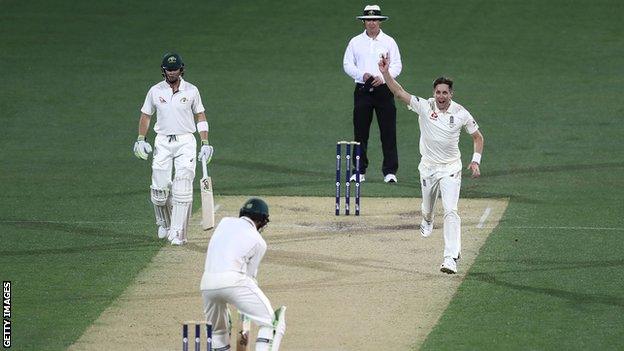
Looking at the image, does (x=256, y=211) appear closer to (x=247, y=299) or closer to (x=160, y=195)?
(x=247, y=299)

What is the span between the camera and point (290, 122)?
26328 mm

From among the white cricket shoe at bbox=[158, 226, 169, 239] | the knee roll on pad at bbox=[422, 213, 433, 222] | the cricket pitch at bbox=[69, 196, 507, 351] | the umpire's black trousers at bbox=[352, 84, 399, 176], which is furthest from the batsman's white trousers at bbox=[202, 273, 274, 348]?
the umpire's black trousers at bbox=[352, 84, 399, 176]

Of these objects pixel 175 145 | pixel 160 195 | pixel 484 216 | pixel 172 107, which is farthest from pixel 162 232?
pixel 484 216

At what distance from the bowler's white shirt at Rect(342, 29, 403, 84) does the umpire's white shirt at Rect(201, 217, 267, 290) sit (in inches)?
360

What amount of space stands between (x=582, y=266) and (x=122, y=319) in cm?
537

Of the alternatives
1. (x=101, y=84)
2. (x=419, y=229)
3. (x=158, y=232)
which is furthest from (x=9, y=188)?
(x=101, y=84)

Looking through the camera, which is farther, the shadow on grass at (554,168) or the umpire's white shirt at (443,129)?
the shadow on grass at (554,168)

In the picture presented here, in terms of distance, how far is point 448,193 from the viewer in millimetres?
16000

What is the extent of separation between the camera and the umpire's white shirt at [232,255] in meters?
12.2

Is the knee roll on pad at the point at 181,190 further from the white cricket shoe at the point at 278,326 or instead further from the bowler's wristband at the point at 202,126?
the white cricket shoe at the point at 278,326

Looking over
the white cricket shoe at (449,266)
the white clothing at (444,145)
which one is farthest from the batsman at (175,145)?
the white cricket shoe at (449,266)

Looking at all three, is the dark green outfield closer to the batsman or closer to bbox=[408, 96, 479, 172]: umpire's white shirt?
the batsman

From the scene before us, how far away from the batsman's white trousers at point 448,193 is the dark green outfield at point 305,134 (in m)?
0.47
